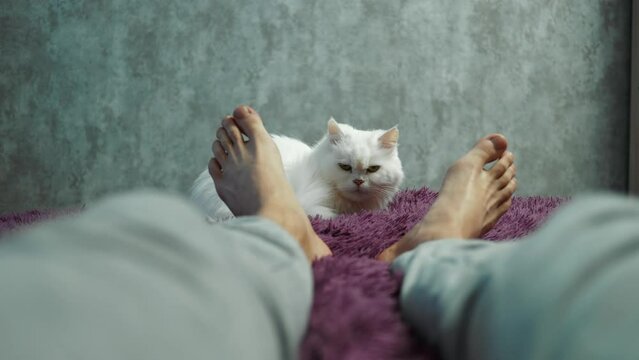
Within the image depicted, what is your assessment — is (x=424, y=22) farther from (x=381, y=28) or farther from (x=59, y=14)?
(x=59, y=14)

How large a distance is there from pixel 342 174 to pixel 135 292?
45.6 inches

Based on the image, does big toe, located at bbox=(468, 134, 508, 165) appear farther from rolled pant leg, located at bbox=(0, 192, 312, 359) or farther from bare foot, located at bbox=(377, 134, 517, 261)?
rolled pant leg, located at bbox=(0, 192, 312, 359)

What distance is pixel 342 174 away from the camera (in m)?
1.40

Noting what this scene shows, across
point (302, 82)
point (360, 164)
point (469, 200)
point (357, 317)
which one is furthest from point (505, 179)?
point (302, 82)

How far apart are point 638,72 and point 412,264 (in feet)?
7.33

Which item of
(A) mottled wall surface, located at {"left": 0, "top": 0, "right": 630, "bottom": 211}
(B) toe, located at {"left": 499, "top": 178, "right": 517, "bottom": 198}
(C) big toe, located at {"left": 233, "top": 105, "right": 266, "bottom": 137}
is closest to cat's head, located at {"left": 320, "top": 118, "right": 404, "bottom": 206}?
(C) big toe, located at {"left": 233, "top": 105, "right": 266, "bottom": 137}

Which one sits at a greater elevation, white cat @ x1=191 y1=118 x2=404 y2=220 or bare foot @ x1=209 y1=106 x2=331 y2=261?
bare foot @ x1=209 y1=106 x2=331 y2=261

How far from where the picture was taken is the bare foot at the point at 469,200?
826 mm

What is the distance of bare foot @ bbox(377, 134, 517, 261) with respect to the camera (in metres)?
0.83

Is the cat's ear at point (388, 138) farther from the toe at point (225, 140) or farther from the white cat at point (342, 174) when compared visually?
the toe at point (225, 140)

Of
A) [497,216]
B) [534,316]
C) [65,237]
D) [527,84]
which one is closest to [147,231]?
[65,237]

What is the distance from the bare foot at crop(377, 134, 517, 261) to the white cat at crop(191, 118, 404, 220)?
351 millimetres

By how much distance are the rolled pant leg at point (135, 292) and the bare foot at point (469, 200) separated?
0.52 m

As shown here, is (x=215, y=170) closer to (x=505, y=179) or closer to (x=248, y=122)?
(x=248, y=122)
